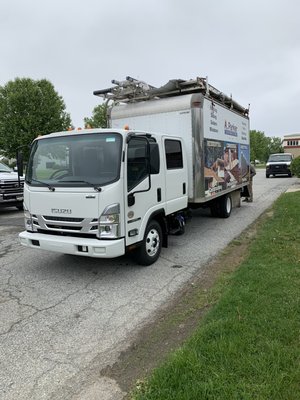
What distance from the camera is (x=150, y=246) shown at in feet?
18.9

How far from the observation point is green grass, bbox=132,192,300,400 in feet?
8.32

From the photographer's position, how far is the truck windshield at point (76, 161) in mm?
4869

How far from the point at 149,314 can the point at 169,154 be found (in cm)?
312

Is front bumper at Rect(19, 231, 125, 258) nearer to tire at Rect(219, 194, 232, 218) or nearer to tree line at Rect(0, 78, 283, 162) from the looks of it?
tire at Rect(219, 194, 232, 218)

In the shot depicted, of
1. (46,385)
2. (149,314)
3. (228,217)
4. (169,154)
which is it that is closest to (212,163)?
(169,154)

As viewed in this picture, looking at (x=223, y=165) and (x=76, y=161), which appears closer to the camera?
(x=76, y=161)

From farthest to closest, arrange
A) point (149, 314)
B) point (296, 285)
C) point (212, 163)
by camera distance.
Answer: point (212, 163), point (296, 285), point (149, 314)

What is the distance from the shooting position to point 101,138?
5.04 m

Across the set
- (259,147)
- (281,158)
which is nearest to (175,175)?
(281,158)

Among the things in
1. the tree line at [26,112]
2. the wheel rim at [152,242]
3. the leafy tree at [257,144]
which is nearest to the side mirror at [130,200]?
the wheel rim at [152,242]

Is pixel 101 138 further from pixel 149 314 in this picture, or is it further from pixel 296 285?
pixel 296 285

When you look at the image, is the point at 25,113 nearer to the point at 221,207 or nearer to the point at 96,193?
the point at 221,207

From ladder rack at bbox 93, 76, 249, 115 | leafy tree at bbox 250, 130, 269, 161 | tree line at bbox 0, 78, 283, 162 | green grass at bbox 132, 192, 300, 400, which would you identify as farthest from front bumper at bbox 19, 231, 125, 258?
leafy tree at bbox 250, 130, 269, 161

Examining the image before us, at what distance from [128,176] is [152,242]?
Result: 55.3 inches
